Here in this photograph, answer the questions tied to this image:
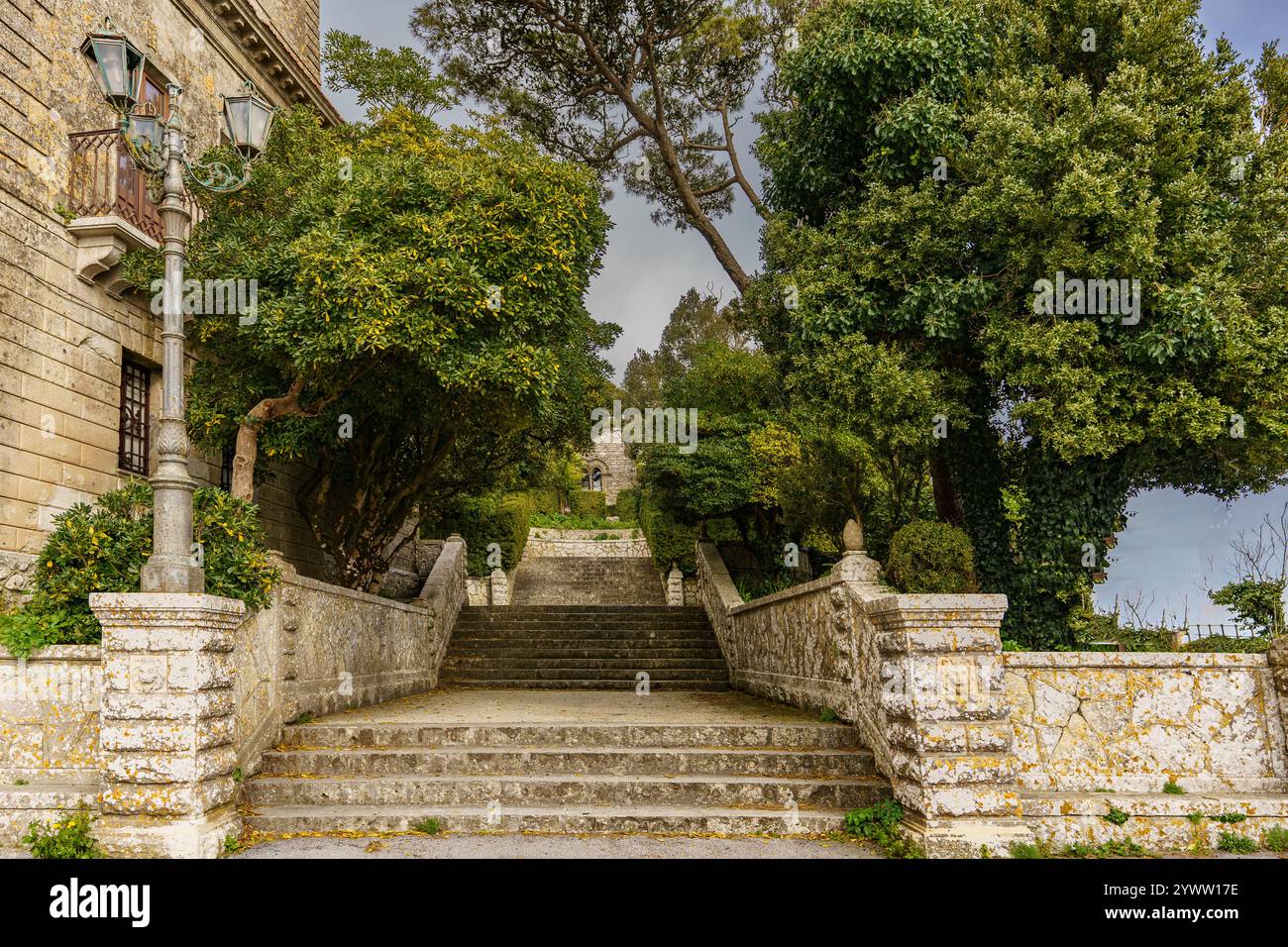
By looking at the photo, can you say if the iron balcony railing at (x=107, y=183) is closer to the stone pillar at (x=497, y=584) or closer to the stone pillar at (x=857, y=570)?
the stone pillar at (x=857, y=570)

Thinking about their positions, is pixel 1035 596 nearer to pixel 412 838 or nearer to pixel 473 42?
pixel 412 838

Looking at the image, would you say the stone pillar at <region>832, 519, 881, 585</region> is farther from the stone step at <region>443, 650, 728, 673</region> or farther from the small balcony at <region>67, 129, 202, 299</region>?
the small balcony at <region>67, 129, 202, 299</region>

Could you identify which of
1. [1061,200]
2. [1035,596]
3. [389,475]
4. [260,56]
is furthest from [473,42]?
[1035,596]

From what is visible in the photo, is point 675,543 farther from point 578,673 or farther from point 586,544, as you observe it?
point 586,544

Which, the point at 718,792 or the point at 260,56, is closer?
the point at 718,792

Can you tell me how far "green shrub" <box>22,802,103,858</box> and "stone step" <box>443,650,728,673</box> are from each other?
27.1ft

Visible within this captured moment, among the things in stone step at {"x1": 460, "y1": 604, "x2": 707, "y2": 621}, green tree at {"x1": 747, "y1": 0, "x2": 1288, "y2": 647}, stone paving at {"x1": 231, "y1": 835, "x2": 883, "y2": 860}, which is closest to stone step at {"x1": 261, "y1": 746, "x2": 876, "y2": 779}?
stone paving at {"x1": 231, "y1": 835, "x2": 883, "y2": 860}

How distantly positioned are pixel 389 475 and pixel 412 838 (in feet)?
27.3

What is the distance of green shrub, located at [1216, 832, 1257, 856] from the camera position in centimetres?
551

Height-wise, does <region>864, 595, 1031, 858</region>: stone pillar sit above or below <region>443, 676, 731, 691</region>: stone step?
above

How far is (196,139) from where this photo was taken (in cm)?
1237

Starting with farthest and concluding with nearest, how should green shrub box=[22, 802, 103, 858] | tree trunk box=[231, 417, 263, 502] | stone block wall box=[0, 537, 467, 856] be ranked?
tree trunk box=[231, 417, 263, 502] → stone block wall box=[0, 537, 467, 856] → green shrub box=[22, 802, 103, 858]

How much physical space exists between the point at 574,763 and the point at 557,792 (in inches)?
18.8

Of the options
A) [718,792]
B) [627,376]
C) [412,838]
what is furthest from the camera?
[627,376]
